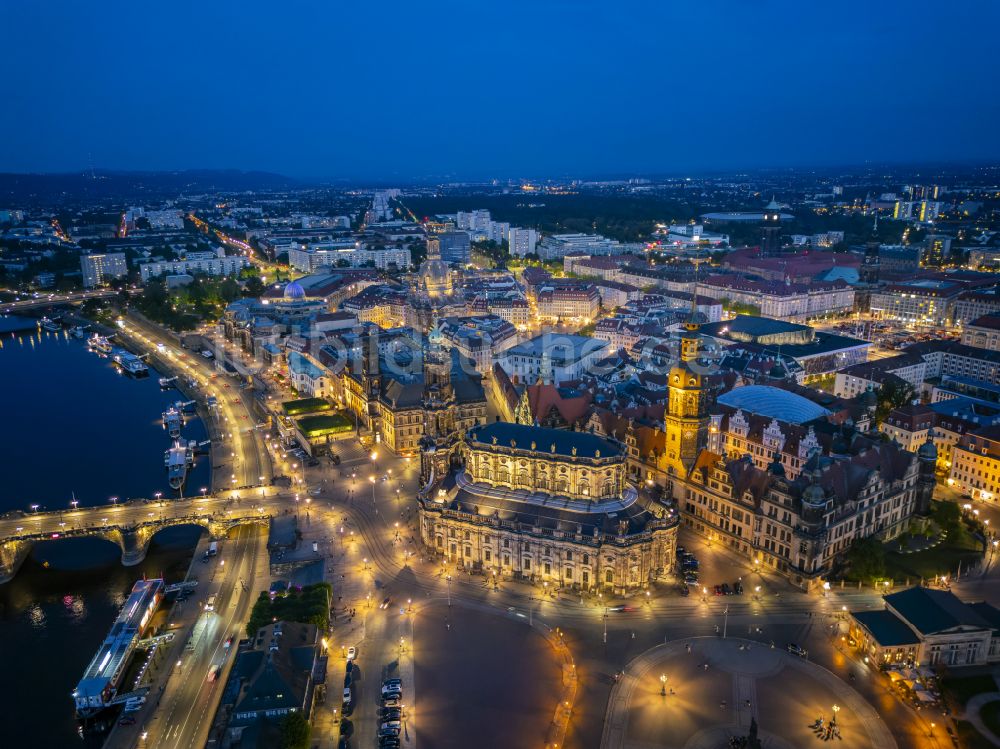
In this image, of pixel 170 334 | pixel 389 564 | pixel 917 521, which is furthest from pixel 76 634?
pixel 170 334

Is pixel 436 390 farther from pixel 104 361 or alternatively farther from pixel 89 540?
pixel 104 361

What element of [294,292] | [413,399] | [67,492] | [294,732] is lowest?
[67,492]

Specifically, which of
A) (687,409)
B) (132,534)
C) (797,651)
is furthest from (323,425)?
(797,651)

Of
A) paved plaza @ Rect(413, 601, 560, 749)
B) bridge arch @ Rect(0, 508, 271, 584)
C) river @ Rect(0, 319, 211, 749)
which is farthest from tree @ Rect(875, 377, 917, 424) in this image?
river @ Rect(0, 319, 211, 749)

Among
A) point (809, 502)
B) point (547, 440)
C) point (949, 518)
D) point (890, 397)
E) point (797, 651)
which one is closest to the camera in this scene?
point (797, 651)

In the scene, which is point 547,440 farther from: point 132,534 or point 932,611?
point 132,534
